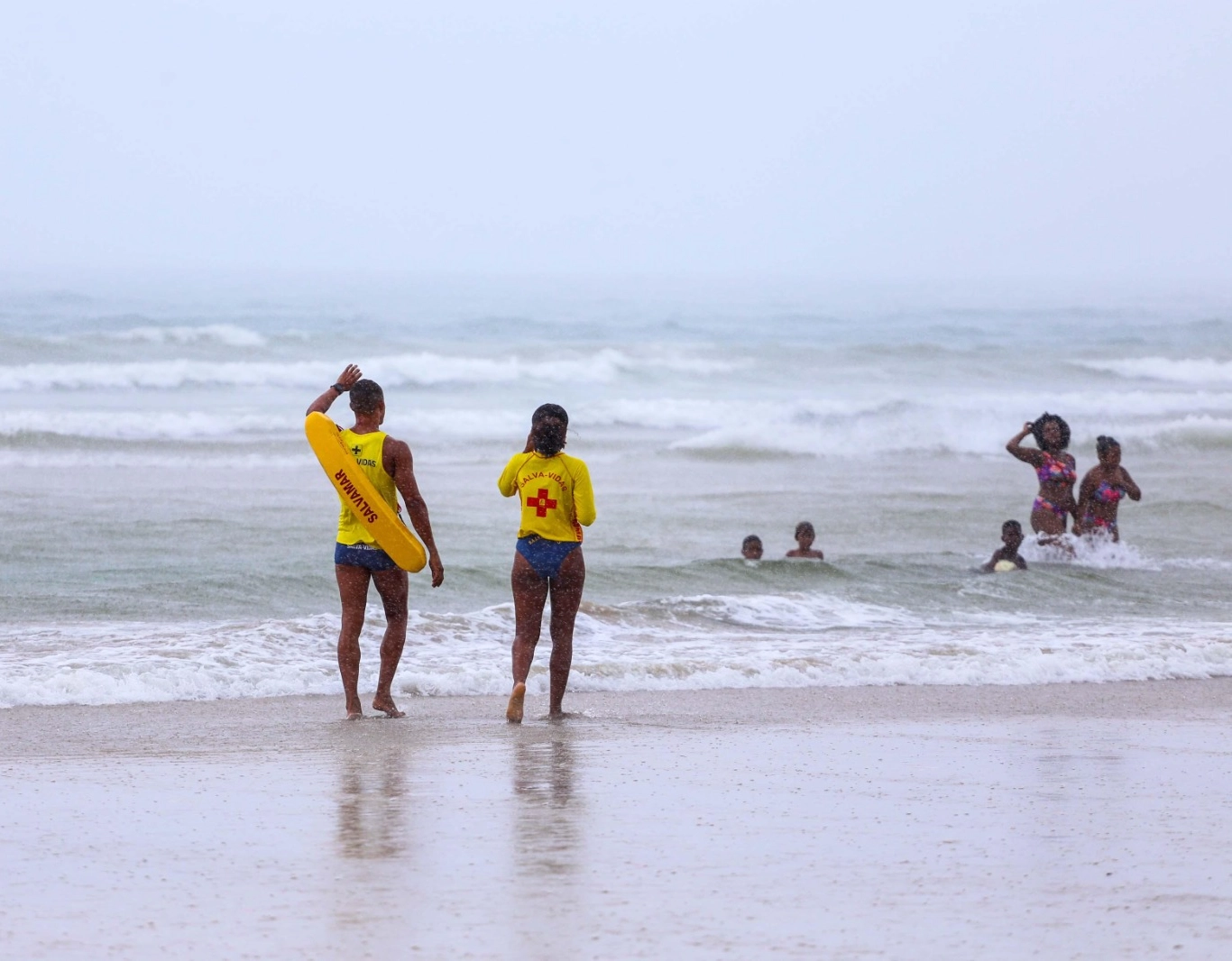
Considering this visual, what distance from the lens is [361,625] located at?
22.6 ft

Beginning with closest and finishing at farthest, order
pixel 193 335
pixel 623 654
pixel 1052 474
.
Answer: pixel 623 654 → pixel 1052 474 → pixel 193 335

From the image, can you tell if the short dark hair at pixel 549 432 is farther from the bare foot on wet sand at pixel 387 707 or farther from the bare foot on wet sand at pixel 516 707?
the bare foot on wet sand at pixel 387 707

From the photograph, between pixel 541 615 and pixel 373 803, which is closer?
pixel 373 803

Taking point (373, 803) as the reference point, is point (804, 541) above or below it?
above

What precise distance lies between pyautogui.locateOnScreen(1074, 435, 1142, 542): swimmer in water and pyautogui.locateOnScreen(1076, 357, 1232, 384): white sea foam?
31369 millimetres

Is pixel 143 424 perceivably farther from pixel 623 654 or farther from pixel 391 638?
pixel 391 638

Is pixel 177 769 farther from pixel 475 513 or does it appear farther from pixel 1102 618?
pixel 475 513

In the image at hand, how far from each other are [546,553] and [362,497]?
82 centimetres

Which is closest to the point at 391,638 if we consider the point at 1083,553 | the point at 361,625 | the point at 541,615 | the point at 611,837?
the point at 361,625

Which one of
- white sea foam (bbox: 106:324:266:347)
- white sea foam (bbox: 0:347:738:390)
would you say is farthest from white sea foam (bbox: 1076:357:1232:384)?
white sea foam (bbox: 106:324:266:347)

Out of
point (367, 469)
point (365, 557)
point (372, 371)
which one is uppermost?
point (372, 371)

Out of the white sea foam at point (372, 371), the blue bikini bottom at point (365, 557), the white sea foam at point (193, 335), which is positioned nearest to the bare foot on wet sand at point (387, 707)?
the blue bikini bottom at point (365, 557)

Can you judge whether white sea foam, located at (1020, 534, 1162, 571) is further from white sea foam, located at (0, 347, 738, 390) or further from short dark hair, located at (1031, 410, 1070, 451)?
white sea foam, located at (0, 347, 738, 390)

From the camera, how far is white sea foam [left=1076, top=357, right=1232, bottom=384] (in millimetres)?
43344
